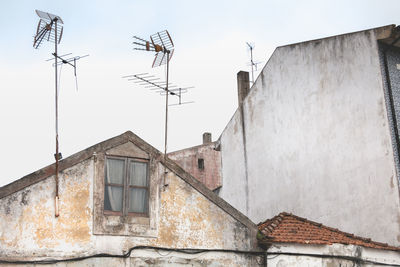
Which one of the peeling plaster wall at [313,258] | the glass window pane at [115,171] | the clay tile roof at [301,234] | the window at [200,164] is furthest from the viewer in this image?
the window at [200,164]

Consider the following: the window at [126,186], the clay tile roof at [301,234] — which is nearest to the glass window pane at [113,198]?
the window at [126,186]

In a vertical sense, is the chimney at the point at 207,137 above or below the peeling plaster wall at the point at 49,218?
above

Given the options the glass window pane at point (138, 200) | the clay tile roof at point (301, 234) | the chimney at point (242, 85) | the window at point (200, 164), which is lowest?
the clay tile roof at point (301, 234)

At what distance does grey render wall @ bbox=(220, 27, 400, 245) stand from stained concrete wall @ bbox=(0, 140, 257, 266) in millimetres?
4378

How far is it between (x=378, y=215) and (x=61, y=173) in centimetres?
811

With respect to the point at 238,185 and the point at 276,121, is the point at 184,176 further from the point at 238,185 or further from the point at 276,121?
the point at 238,185

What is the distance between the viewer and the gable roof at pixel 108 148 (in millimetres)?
11602

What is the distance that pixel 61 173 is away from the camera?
12047mm

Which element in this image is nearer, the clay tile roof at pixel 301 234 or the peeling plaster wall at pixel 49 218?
the peeling plaster wall at pixel 49 218

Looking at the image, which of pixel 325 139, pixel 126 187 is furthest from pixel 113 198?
pixel 325 139

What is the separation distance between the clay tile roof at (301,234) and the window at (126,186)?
2.72m

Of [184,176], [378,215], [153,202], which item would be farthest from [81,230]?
[378,215]

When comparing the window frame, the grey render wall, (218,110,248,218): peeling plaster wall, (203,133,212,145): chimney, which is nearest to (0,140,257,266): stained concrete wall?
the window frame

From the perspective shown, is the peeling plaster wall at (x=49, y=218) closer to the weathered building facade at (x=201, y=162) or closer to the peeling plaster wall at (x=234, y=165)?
the peeling plaster wall at (x=234, y=165)
